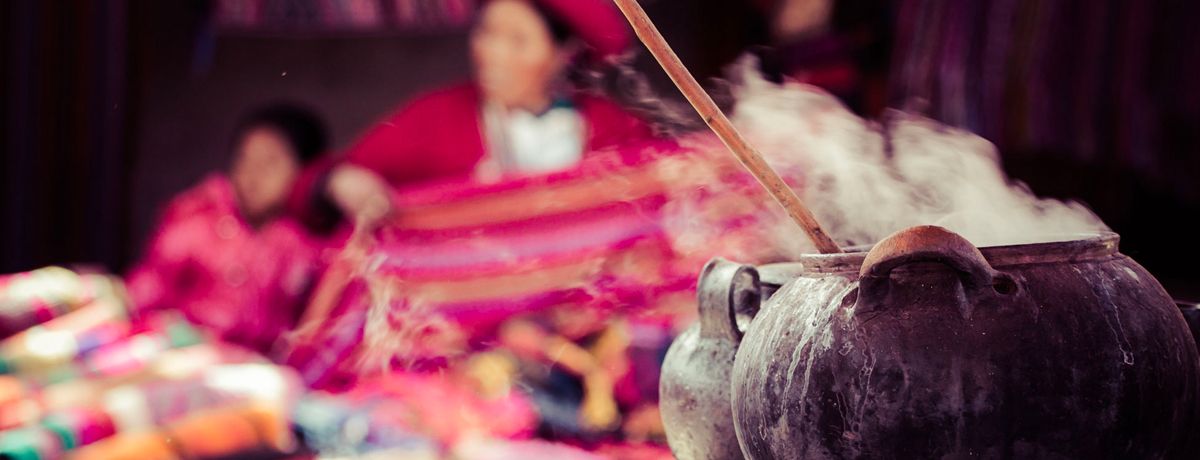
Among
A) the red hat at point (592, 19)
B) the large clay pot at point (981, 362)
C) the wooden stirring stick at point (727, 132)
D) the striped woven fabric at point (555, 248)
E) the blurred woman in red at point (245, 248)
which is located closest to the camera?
the large clay pot at point (981, 362)

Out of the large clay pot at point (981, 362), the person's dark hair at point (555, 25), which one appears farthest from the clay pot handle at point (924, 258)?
the person's dark hair at point (555, 25)

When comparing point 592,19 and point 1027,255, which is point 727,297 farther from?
point 592,19

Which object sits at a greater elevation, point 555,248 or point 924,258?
point 924,258

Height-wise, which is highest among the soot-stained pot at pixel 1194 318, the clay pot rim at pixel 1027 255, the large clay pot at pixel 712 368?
the clay pot rim at pixel 1027 255

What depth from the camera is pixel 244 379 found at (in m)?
2.94

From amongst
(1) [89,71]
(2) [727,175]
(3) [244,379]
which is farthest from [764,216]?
(1) [89,71]

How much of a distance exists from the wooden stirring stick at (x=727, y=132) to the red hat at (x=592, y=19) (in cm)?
267

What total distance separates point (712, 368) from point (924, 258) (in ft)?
1.70

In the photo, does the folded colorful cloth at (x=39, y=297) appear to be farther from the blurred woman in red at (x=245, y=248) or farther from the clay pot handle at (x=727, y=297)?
the clay pot handle at (x=727, y=297)

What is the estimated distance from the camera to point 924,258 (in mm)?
1178

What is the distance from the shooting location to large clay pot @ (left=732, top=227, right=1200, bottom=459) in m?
1.14

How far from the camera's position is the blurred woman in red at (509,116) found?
13.4 ft

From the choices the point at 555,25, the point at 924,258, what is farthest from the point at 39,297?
the point at 924,258

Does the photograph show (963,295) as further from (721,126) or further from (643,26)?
(643,26)
